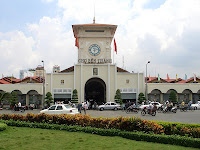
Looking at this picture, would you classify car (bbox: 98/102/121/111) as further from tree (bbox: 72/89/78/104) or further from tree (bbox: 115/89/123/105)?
tree (bbox: 72/89/78/104)

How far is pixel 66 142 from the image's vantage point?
396 inches

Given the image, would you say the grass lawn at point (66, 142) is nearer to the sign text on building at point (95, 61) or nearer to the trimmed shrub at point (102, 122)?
the trimmed shrub at point (102, 122)

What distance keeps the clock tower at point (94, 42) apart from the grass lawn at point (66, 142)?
31326mm

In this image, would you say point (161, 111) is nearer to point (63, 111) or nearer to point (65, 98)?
point (63, 111)

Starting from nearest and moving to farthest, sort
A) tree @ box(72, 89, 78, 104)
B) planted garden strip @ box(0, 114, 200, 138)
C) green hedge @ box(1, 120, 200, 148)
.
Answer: green hedge @ box(1, 120, 200, 148) < planted garden strip @ box(0, 114, 200, 138) < tree @ box(72, 89, 78, 104)

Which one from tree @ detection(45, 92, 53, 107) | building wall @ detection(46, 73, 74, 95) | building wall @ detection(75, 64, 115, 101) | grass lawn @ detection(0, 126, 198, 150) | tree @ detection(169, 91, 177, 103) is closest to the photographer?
grass lawn @ detection(0, 126, 198, 150)

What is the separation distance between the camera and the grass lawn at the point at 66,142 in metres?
9.20

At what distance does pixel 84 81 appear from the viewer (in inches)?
1538

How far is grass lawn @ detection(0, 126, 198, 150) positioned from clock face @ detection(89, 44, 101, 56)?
→ 31.7 m

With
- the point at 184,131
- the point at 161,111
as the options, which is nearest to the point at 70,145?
the point at 184,131

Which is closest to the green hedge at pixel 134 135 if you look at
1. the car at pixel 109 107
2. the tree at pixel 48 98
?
the car at pixel 109 107

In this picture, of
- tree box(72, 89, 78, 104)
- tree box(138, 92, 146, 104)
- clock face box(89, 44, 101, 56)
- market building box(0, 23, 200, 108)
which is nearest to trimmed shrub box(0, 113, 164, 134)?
tree box(72, 89, 78, 104)

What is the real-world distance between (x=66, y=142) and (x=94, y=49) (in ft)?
111

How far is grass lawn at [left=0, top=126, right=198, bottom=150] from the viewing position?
30.2 ft
